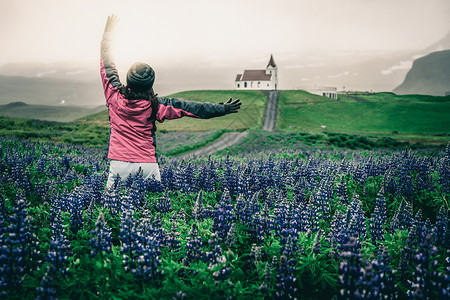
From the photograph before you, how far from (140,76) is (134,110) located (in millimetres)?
730

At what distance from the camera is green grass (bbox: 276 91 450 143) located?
153ft

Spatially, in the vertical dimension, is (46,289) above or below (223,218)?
below

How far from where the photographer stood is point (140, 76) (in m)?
5.41

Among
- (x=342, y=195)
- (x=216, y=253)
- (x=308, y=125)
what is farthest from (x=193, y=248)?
(x=308, y=125)

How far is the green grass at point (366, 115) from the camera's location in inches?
1833

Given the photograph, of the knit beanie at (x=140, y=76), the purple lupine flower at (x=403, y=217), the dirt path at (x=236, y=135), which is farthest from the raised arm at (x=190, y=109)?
the dirt path at (x=236, y=135)

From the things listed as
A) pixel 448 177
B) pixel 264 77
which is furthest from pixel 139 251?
pixel 264 77

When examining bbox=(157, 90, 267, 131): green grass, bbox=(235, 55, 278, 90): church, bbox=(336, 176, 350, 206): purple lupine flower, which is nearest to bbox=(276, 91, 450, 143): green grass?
bbox=(157, 90, 267, 131): green grass

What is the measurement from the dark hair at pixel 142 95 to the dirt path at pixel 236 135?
399 inches

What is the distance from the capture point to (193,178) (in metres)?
6.93

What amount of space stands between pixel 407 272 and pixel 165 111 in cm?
477

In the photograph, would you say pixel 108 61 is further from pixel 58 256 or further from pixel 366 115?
pixel 366 115

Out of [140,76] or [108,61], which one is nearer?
[140,76]

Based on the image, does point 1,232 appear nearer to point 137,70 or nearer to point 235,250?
point 235,250
